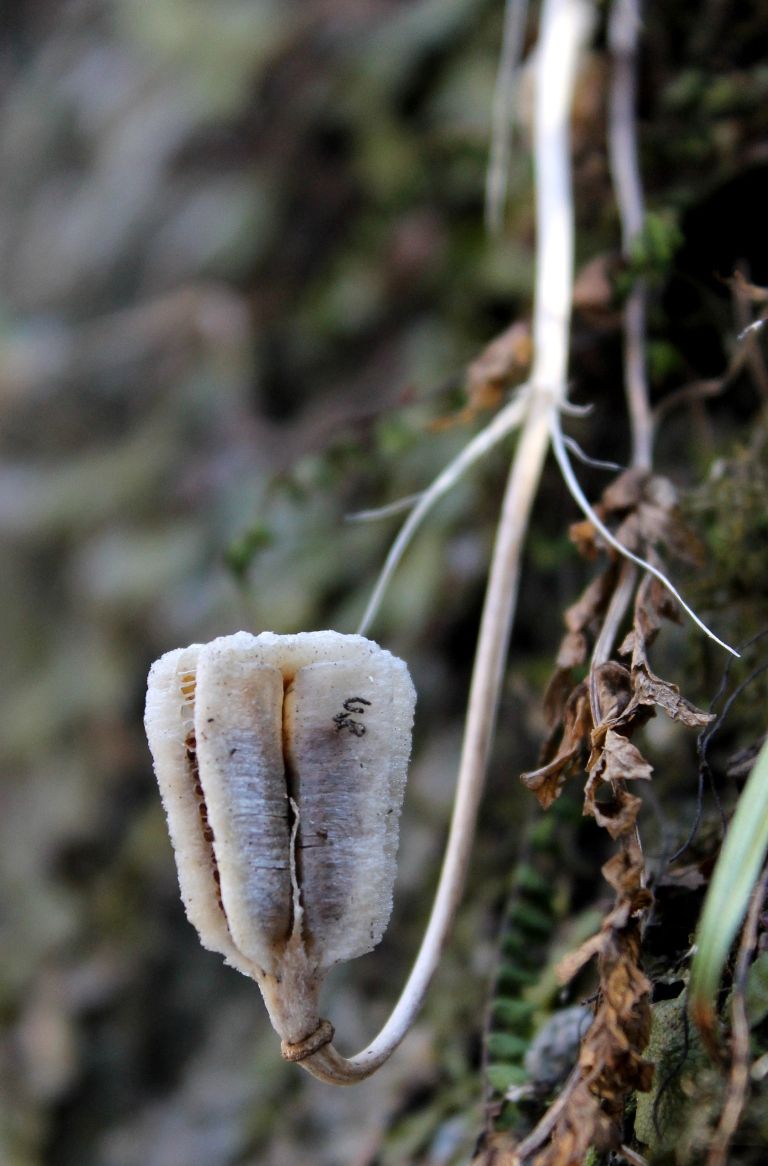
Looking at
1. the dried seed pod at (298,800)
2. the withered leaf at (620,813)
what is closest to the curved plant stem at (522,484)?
the dried seed pod at (298,800)

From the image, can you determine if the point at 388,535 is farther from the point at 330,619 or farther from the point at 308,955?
the point at 308,955

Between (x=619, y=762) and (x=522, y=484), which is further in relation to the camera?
(x=522, y=484)

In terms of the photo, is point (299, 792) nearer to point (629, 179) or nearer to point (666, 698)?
point (666, 698)

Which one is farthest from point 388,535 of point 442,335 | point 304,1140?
point 304,1140

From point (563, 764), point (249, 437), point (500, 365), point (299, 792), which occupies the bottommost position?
point (249, 437)

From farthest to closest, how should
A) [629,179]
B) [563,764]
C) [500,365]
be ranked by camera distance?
[629,179] < [500,365] < [563,764]

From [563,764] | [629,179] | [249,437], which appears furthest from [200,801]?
[249,437]

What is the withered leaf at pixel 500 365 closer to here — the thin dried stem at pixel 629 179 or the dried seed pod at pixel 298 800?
the thin dried stem at pixel 629 179

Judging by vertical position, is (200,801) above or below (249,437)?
above
